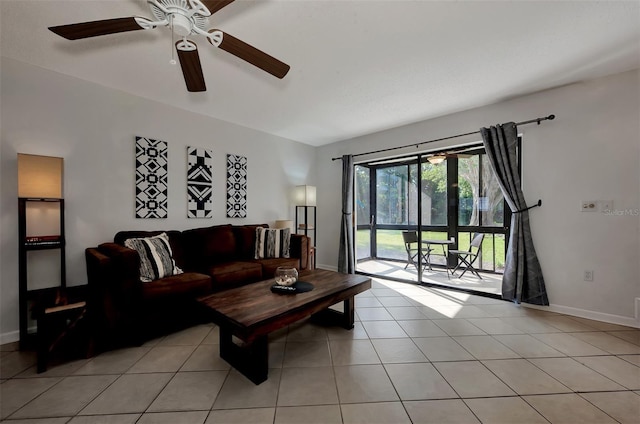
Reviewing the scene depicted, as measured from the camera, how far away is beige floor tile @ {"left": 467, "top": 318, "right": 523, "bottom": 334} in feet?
7.73

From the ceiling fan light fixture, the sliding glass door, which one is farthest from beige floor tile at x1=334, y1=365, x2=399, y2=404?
the ceiling fan light fixture

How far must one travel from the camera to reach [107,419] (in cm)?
136

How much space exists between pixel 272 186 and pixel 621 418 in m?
4.24

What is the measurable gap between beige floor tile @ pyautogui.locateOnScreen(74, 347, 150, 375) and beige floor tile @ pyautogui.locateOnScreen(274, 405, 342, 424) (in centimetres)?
127

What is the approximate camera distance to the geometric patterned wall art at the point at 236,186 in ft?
12.4

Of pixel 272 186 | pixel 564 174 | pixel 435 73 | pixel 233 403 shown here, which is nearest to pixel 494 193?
pixel 564 174

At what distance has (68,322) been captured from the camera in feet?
6.93

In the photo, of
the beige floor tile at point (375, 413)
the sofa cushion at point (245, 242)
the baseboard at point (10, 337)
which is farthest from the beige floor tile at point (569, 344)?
the baseboard at point (10, 337)

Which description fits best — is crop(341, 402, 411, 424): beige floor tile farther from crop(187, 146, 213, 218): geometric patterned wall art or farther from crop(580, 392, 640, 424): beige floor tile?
crop(187, 146, 213, 218): geometric patterned wall art

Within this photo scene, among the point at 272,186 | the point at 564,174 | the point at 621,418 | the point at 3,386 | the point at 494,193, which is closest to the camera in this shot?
the point at 621,418

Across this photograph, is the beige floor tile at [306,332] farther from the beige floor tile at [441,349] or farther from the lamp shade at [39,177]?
the lamp shade at [39,177]

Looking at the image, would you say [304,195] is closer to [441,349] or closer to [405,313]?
[405,313]

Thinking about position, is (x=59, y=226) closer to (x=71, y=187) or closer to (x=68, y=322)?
(x=71, y=187)

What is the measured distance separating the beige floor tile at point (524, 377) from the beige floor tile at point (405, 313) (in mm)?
856
